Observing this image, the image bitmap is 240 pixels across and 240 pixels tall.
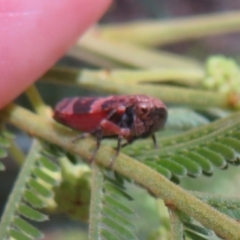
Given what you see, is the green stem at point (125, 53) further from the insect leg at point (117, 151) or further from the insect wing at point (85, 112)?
the insect leg at point (117, 151)

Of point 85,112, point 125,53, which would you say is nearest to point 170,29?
point 125,53

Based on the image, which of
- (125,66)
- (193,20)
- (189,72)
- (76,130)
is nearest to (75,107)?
(76,130)

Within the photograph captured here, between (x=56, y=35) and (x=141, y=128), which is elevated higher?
(x=56, y=35)

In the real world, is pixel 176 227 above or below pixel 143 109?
below

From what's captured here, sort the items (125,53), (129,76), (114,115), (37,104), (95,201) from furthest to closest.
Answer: (125,53) < (129,76) < (37,104) < (114,115) < (95,201)

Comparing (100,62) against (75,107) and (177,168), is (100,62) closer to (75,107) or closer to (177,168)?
(75,107)

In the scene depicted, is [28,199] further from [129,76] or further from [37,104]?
[129,76]

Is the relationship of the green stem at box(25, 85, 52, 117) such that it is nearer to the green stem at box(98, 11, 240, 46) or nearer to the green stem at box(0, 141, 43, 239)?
the green stem at box(0, 141, 43, 239)
